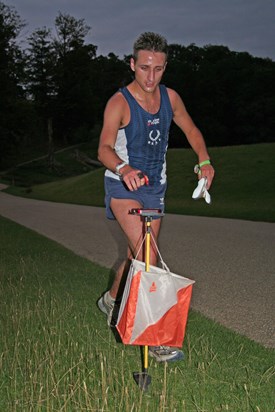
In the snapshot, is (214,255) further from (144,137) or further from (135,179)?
(135,179)

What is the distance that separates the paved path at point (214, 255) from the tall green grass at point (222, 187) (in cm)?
372

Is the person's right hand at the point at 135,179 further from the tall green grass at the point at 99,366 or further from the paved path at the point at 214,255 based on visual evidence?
the paved path at the point at 214,255

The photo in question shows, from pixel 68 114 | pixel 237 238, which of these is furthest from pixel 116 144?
pixel 68 114

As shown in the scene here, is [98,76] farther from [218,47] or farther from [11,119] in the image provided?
[11,119]

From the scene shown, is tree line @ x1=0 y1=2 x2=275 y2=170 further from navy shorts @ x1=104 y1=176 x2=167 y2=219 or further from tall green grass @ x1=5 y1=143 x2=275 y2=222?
navy shorts @ x1=104 y1=176 x2=167 y2=219

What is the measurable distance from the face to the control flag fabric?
135cm

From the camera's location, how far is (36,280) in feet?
28.6

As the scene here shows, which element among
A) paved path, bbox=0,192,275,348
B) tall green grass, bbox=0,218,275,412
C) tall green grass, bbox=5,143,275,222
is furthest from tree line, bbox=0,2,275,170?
tall green grass, bbox=0,218,275,412

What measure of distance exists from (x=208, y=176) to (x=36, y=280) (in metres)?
4.65

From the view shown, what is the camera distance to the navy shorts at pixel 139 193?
4.99 m

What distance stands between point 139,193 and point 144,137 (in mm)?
433

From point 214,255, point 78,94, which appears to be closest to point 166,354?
point 214,255

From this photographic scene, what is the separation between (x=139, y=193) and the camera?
16.5 feet

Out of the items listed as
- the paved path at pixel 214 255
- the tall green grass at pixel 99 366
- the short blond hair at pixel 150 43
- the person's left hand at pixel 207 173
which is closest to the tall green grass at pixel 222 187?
the paved path at pixel 214 255
